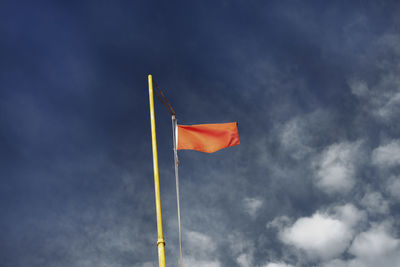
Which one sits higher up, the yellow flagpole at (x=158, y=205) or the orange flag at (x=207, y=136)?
the orange flag at (x=207, y=136)

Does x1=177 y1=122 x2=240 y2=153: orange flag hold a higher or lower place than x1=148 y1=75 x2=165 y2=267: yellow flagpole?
higher

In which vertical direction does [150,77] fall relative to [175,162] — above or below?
above

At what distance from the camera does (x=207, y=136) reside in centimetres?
2473

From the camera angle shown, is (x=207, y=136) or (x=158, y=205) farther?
(x=207, y=136)

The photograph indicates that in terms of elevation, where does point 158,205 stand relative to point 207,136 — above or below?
below

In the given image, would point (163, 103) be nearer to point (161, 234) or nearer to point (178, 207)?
point (178, 207)

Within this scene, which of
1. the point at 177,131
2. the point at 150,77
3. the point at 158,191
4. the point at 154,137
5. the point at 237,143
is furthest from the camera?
the point at 237,143

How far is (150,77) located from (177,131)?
4.67m

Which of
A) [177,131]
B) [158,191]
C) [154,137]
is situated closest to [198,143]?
[177,131]

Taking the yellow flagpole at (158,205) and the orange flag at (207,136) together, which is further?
the orange flag at (207,136)

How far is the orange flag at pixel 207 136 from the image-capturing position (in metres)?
24.1

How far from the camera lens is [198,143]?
963 inches

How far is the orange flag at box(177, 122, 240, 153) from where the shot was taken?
79.0ft

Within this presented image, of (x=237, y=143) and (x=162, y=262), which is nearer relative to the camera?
(x=162, y=262)
